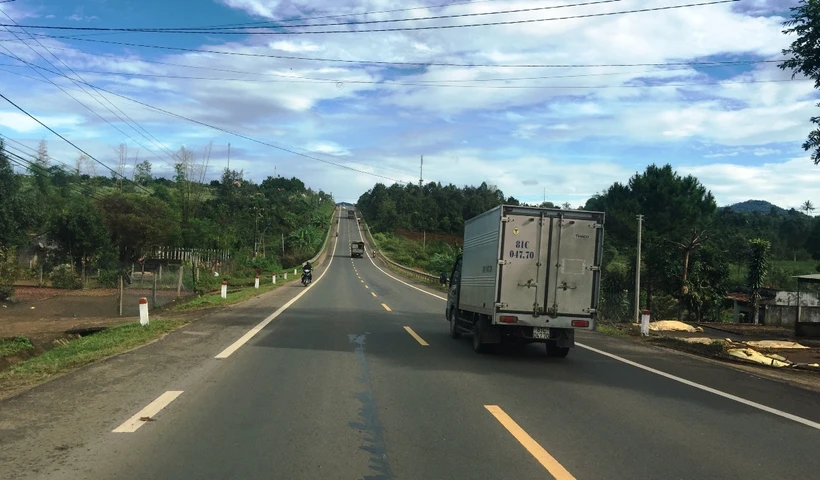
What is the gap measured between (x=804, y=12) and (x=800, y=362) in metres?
10.8

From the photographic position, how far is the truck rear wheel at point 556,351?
1157cm

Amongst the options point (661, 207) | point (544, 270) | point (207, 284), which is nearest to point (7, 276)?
point (207, 284)

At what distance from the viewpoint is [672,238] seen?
52.2 meters

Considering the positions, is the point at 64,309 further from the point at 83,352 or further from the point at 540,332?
the point at 540,332

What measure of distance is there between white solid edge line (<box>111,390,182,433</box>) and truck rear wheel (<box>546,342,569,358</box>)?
23.2 feet

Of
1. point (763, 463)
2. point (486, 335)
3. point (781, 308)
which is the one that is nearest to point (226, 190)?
point (781, 308)

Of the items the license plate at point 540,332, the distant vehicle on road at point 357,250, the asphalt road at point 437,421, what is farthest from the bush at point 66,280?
the distant vehicle on road at point 357,250

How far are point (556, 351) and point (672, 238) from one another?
1786 inches

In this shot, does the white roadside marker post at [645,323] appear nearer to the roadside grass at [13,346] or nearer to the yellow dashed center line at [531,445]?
the yellow dashed center line at [531,445]

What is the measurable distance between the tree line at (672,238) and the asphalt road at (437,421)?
63.0ft

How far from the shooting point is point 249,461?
16.4 ft

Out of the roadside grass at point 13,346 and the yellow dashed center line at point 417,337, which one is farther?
the roadside grass at point 13,346

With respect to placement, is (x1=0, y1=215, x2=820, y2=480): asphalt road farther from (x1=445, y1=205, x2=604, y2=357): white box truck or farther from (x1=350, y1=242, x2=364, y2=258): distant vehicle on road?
(x1=350, y1=242, x2=364, y2=258): distant vehicle on road

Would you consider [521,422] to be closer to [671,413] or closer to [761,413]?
[671,413]
